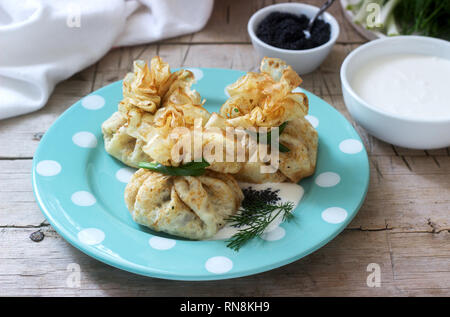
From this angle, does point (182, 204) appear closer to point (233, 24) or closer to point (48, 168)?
point (48, 168)

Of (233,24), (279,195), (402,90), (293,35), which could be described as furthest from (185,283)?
(233,24)

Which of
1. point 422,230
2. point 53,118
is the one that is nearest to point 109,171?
point 53,118

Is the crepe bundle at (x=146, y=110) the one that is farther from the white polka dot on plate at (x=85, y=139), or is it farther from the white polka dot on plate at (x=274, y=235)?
the white polka dot on plate at (x=274, y=235)

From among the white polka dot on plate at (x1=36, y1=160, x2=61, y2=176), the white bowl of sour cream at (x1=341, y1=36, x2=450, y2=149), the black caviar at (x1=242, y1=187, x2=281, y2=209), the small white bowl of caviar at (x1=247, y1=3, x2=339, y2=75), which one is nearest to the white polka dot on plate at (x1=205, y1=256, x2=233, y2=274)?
the black caviar at (x1=242, y1=187, x2=281, y2=209)

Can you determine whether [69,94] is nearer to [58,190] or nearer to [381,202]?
[58,190]

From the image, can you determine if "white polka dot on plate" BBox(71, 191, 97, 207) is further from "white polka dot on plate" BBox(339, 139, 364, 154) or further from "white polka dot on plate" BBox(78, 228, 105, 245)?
"white polka dot on plate" BBox(339, 139, 364, 154)

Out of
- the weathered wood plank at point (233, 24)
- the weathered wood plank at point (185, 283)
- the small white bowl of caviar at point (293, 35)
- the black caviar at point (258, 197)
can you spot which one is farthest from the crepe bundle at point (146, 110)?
the weathered wood plank at point (233, 24)
